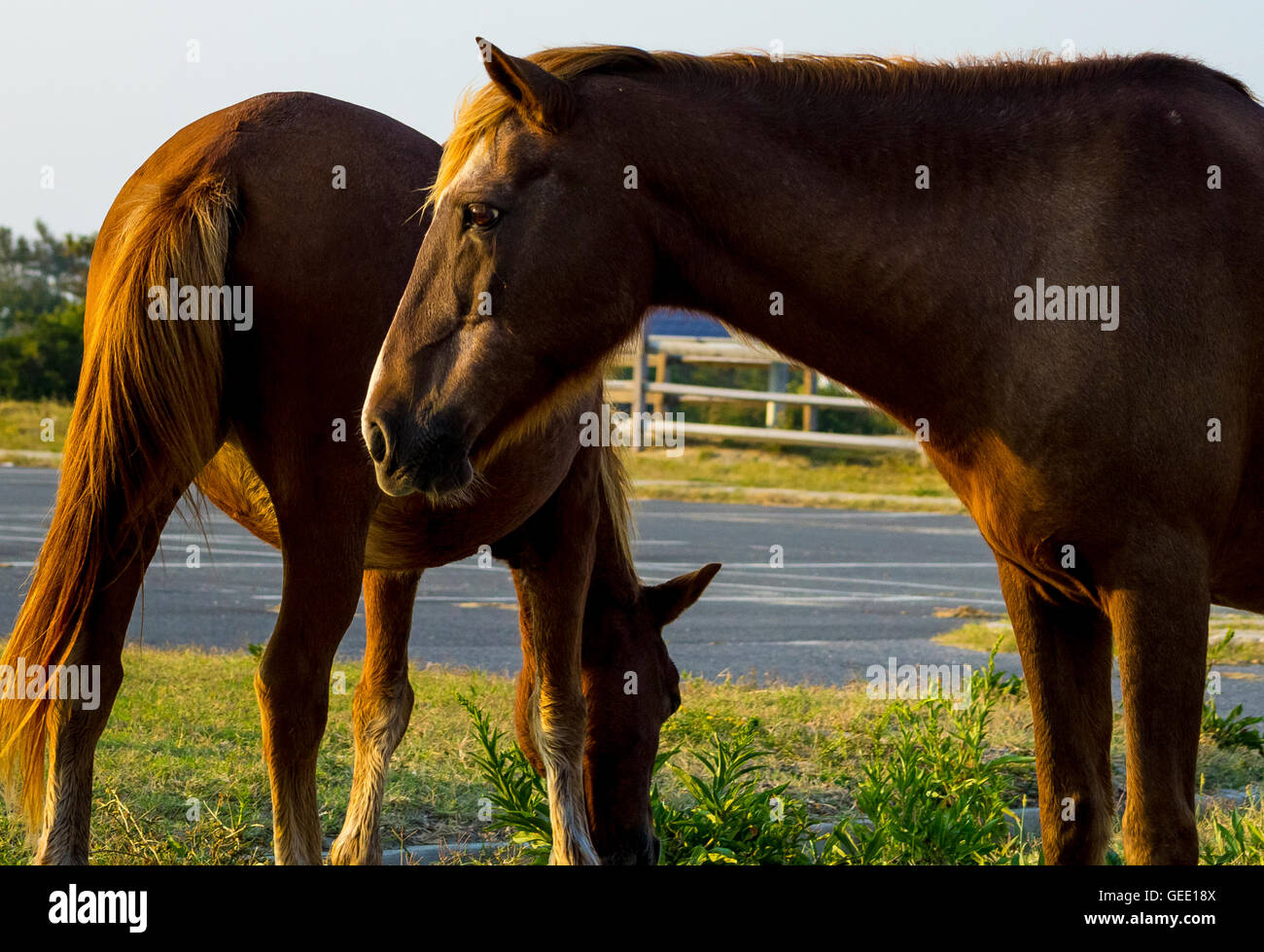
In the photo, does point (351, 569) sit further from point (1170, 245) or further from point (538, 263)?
point (1170, 245)

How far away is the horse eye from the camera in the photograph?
271 centimetres

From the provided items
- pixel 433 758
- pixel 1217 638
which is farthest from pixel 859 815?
pixel 1217 638

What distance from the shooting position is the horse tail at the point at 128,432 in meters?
3.38

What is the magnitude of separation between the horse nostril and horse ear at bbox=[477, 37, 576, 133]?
2.35 feet

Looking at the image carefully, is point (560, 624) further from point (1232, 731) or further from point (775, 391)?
point (775, 391)

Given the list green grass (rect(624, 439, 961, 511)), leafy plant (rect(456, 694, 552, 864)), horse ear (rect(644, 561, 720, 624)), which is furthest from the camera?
green grass (rect(624, 439, 961, 511))

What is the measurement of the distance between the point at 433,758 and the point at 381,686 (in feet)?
2.85

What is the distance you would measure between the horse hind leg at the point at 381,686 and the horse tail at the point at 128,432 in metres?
1.19

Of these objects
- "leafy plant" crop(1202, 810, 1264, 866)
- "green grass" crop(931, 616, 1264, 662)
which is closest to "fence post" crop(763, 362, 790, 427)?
"green grass" crop(931, 616, 1264, 662)

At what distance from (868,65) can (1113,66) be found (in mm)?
534

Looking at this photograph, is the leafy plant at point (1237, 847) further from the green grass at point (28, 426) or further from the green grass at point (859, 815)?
the green grass at point (28, 426)

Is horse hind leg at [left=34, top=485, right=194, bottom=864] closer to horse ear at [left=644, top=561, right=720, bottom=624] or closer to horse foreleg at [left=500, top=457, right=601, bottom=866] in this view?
horse foreleg at [left=500, top=457, right=601, bottom=866]

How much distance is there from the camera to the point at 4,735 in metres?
3.43
